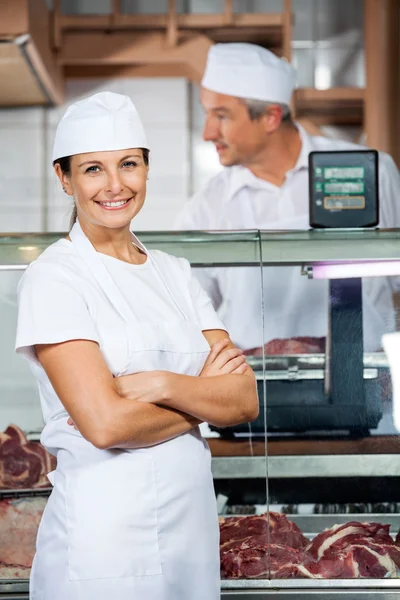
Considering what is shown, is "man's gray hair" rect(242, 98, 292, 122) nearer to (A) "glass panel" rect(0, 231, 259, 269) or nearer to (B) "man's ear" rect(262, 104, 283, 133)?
(B) "man's ear" rect(262, 104, 283, 133)

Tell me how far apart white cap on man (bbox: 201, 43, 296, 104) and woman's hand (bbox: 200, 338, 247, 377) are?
2168 mm

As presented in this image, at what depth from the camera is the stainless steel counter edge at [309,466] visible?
196cm

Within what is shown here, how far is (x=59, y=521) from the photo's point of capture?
4.81ft

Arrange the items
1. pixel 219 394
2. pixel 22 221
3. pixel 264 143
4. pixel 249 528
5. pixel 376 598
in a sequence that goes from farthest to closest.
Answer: pixel 22 221 → pixel 264 143 → pixel 249 528 → pixel 376 598 → pixel 219 394

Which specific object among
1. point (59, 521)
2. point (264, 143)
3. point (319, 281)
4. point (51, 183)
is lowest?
point (59, 521)

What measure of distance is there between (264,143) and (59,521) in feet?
7.76

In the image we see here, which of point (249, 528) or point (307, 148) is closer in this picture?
point (249, 528)

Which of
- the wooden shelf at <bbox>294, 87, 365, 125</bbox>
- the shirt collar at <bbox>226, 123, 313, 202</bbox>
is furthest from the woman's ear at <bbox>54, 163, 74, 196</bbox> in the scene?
the wooden shelf at <bbox>294, 87, 365, 125</bbox>

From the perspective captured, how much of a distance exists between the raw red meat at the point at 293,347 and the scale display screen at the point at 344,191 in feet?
0.86

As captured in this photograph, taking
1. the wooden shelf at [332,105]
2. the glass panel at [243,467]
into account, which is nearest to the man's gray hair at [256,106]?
the wooden shelf at [332,105]

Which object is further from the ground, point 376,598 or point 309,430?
point 309,430

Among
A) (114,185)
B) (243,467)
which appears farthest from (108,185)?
(243,467)

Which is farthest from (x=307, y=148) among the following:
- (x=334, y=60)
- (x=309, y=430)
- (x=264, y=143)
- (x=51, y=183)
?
(x=309, y=430)

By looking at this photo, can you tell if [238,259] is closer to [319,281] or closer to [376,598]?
[319,281]
